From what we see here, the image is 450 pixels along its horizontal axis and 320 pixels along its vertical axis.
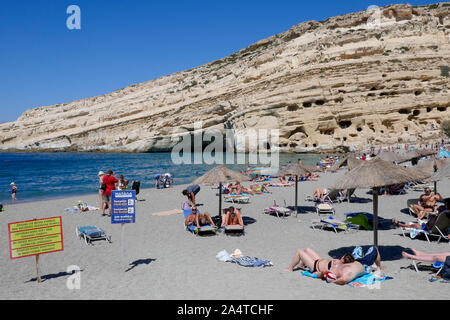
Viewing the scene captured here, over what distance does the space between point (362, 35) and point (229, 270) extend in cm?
4672

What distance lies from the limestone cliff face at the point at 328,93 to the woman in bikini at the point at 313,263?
35502mm

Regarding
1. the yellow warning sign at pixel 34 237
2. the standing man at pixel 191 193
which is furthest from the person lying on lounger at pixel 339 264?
the standing man at pixel 191 193

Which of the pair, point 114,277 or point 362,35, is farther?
point 362,35

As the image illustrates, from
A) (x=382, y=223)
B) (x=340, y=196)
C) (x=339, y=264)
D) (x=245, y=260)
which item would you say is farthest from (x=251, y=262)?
(x=340, y=196)

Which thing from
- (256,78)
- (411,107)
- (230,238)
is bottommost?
(230,238)

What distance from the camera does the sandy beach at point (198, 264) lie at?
4898mm

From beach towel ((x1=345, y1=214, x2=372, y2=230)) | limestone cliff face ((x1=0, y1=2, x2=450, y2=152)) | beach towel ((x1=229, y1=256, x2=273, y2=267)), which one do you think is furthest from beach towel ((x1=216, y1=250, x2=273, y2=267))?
limestone cliff face ((x1=0, y1=2, x2=450, y2=152))

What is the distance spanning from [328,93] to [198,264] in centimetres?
3926

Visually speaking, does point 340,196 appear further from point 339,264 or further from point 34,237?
point 34,237

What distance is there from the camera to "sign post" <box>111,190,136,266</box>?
612cm
